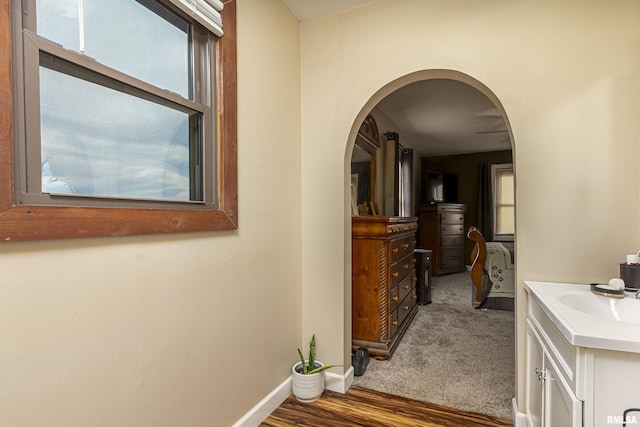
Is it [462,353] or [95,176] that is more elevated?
[95,176]

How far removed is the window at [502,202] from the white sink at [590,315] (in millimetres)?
5481

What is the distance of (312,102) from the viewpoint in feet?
7.11

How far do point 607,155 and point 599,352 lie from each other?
107 cm

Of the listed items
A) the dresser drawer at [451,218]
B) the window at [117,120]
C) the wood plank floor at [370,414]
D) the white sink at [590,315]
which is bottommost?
the wood plank floor at [370,414]

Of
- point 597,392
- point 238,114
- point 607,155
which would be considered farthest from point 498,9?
point 597,392

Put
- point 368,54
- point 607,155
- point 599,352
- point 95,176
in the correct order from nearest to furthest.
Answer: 1. point 599,352
2. point 95,176
3. point 607,155
4. point 368,54

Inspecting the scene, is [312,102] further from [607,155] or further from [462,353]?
[462,353]

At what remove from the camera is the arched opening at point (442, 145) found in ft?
6.61

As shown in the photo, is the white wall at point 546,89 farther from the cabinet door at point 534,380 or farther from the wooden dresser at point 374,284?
the wooden dresser at point 374,284

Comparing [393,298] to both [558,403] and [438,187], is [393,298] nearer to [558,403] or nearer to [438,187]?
[558,403]

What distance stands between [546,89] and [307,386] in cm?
207

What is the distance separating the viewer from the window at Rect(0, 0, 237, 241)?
0.91 m

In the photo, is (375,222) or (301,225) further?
(375,222)

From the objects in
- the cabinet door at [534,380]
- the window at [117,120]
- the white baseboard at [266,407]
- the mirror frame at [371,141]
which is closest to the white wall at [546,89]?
the cabinet door at [534,380]
